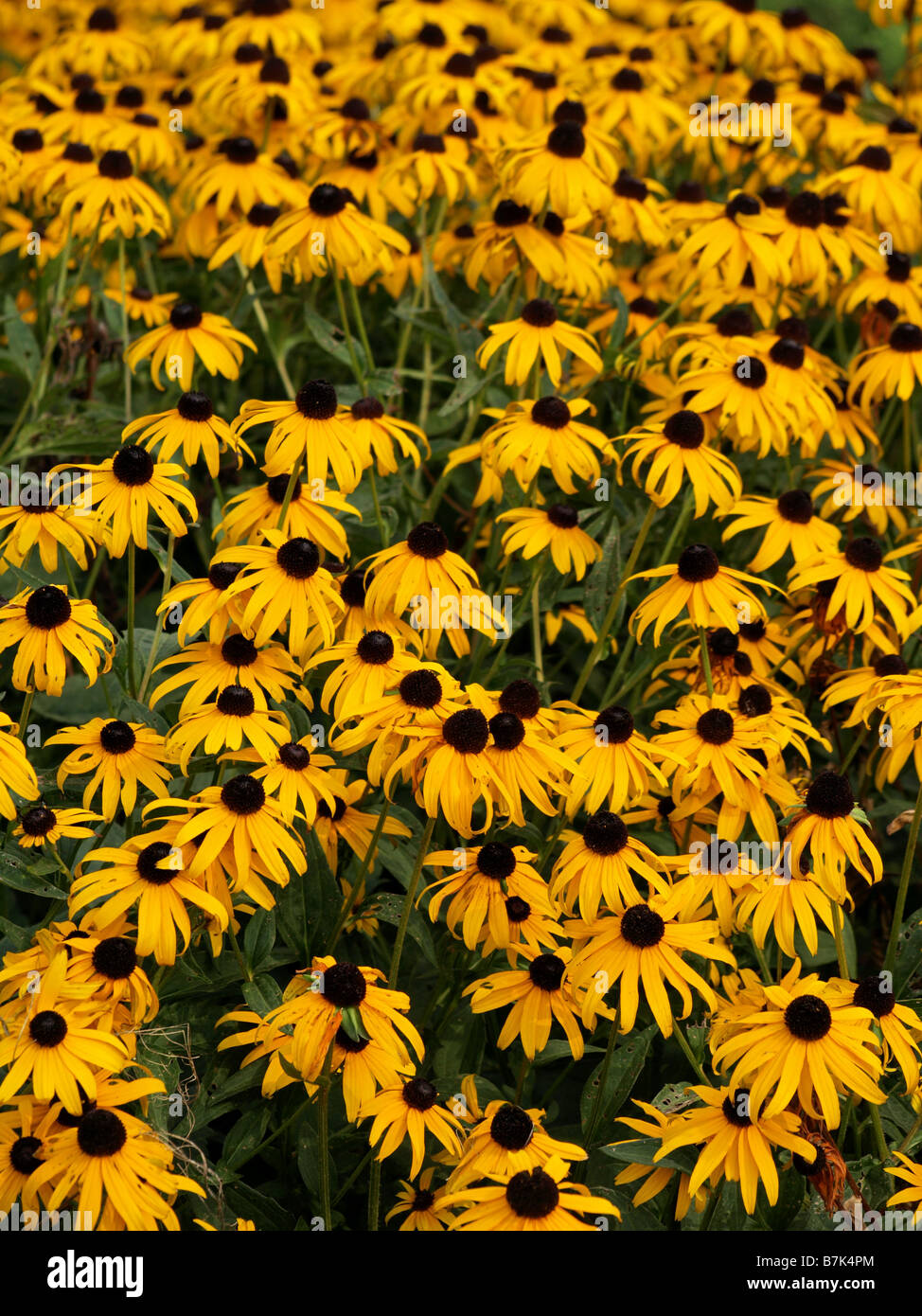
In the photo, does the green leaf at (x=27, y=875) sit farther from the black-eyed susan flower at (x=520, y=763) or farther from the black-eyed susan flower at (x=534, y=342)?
the black-eyed susan flower at (x=534, y=342)

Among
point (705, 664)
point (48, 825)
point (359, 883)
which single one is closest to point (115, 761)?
point (48, 825)

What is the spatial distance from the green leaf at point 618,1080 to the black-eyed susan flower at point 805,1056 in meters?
0.34

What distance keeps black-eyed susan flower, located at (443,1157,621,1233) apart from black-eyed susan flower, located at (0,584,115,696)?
1.14 metres

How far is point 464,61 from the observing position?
474 centimetres

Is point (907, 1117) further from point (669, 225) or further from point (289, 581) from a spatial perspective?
point (669, 225)

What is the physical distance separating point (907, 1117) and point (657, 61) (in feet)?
13.5

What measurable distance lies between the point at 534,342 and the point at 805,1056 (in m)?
1.94

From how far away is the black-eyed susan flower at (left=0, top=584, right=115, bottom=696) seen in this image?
257cm

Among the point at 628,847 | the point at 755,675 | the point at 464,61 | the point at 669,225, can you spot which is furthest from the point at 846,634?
the point at 464,61

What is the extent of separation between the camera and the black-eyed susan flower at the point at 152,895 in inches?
90.1

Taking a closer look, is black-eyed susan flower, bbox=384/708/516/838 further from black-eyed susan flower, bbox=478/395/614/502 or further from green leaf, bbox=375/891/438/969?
black-eyed susan flower, bbox=478/395/614/502

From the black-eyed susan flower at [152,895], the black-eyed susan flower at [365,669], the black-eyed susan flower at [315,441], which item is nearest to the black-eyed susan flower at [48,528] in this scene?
the black-eyed susan flower at [315,441]

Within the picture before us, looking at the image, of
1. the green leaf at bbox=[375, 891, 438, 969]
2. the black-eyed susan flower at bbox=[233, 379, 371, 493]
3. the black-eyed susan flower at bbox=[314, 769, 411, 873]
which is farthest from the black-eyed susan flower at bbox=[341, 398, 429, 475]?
the green leaf at bbox=[375, 891, 438, 969]

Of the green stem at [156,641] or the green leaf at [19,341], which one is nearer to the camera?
the green stem at [156,641]
